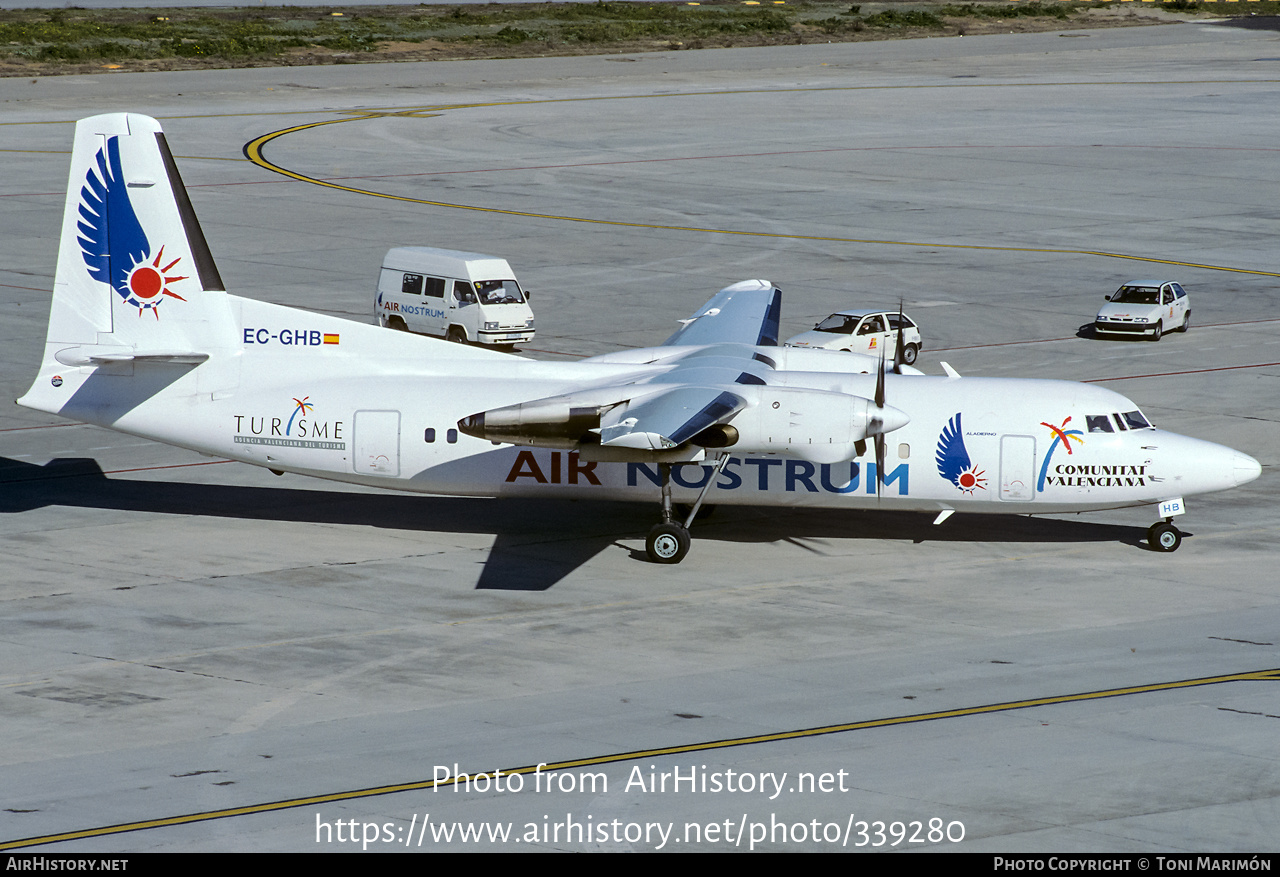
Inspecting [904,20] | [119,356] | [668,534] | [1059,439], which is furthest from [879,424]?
[904,20]

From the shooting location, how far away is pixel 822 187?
69.9m

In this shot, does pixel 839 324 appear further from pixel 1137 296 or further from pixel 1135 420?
pixel 1135 420

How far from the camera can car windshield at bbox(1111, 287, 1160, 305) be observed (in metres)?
46.3

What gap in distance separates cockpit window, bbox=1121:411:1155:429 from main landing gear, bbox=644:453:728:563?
736 centimetres

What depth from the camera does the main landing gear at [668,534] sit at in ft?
92.1

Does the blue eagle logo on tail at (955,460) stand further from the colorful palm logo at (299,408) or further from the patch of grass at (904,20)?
the patch of grass at (904,20)

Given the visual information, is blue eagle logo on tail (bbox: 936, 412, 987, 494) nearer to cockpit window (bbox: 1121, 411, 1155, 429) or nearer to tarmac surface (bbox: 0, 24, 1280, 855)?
tarmac surface (bbox: 0, 24, 1280, 855)

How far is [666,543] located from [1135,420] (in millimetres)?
8865

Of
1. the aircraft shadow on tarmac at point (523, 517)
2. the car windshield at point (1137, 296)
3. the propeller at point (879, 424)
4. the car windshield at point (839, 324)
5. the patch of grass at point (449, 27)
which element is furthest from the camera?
the patch of grass at point (449, 27)

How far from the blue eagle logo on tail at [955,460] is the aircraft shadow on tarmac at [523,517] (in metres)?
1.95

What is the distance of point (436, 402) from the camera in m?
29.0

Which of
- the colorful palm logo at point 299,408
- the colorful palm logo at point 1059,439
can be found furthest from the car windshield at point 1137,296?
the colorful palm logo at point 299,408

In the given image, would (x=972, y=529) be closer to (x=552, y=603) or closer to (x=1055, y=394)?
(x=1055, y=394)

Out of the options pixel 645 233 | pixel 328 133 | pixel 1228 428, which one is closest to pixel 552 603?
pixel 1228 428
